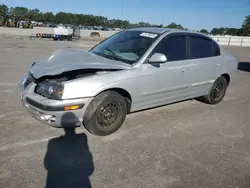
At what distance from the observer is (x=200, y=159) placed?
365 cm

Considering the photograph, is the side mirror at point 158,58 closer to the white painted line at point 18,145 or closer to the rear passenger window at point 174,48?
the rear passenger window at point 174,48

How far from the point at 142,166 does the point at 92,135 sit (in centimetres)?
111

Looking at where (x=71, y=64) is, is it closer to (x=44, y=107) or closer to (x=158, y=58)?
(x=44, y=107)

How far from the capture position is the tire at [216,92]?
6020 millimetres

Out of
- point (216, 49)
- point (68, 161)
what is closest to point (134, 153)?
point (68, 161)

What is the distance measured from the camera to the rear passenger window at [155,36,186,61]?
4754mm

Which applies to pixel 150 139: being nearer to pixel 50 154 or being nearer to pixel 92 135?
pixel 92 135

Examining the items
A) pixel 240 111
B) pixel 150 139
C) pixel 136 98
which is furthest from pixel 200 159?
pixel 240 111

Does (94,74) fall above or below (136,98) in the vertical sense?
above

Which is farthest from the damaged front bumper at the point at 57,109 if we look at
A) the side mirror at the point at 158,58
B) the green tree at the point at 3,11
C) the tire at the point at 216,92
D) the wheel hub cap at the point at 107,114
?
the green tree at the point at 3,11

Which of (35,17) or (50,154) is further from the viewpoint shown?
(35,17)

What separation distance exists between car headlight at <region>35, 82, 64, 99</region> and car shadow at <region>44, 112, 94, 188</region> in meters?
0.31

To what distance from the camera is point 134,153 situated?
3.70m

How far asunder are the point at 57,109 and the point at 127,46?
73.9 inches
